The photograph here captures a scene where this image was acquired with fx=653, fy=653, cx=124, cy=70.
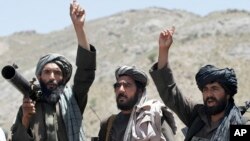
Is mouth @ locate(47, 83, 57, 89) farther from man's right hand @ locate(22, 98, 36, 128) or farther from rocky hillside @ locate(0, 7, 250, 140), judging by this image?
rocky hillside @ locate(0, 7, 250, 140)

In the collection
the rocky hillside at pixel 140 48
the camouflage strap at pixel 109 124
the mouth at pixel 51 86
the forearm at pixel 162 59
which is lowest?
the camouflage strap at pixel 109 124

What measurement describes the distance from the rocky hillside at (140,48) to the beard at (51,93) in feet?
71.4

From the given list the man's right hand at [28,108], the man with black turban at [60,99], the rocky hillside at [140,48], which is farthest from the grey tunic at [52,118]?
the rocky hillside at [140,48]

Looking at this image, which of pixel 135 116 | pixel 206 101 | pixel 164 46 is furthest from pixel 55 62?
pixel 206 101

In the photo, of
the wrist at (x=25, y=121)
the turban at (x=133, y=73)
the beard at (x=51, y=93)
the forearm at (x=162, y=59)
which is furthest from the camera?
the turban at (x=133, y=73)

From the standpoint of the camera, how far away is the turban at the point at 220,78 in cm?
586

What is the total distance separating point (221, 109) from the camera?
5.80 meters

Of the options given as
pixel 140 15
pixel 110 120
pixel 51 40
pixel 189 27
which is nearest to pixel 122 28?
pixel 140 15

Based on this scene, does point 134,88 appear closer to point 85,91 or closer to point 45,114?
point 85,91

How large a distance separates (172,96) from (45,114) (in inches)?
46.8

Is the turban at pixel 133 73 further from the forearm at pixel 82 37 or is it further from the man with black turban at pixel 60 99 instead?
the forearm at pixel 82 37

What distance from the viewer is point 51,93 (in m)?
6.00

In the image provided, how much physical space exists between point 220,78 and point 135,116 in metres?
0.87

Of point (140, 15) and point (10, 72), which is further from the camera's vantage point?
point (140, 15)
